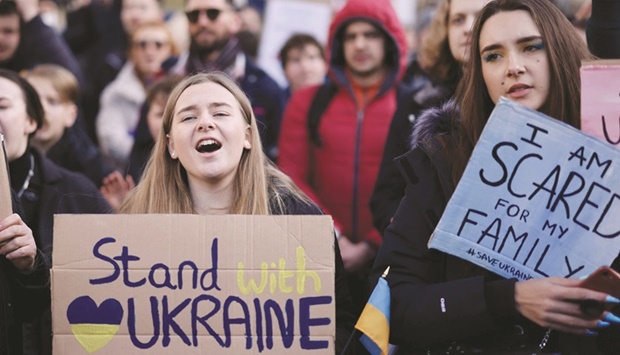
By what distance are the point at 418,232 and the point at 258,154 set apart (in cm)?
99

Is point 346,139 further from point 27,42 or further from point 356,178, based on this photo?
point 27,42

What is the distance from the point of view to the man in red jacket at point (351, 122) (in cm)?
560

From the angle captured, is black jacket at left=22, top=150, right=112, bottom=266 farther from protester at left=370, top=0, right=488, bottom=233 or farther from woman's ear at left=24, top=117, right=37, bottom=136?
protester at left=370, top=0, right=488, bottom=233

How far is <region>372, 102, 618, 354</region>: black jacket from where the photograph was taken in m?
3.06

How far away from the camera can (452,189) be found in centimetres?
326

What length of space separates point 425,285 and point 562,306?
1.54 ft

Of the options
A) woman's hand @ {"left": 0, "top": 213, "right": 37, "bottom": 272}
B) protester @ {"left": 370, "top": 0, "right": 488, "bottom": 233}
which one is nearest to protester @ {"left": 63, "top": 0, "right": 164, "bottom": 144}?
protester @ {"left": 370, "top": 0, "right": 488, "bottom": 233}

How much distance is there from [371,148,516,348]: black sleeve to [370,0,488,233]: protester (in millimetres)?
1431

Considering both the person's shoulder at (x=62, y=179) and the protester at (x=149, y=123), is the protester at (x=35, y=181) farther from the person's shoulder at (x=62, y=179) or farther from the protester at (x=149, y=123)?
the protester at (x=149, y=123)

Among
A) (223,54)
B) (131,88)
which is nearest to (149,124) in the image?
(223,54)

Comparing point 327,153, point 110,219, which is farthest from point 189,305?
point 327,153

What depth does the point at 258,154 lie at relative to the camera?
4.04 metres

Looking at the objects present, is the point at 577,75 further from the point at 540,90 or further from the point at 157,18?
the point at 157,18

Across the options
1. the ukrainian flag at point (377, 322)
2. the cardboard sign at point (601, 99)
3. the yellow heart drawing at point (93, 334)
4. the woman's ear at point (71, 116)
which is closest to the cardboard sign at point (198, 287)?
the yellow heart drawing at point (93, 334)
